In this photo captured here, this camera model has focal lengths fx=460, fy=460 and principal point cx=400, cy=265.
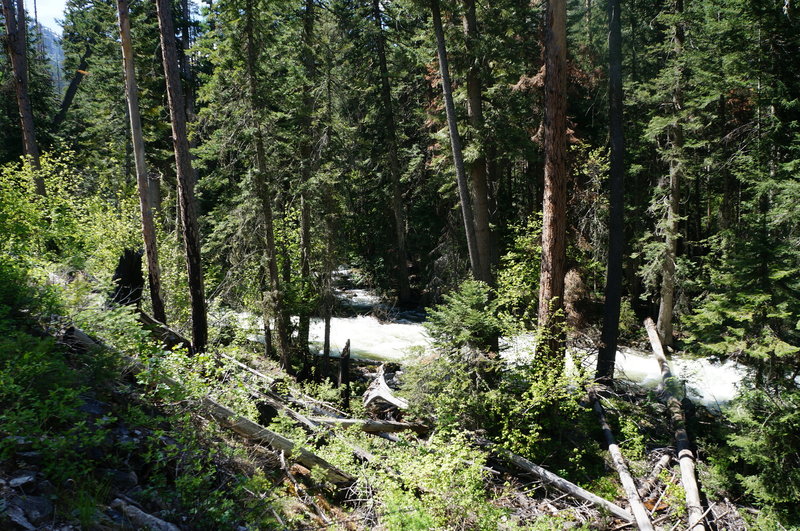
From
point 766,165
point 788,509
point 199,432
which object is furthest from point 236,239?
point 766,165

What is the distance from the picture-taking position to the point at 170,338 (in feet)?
28.9

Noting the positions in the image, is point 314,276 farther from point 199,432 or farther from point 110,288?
point 199,432

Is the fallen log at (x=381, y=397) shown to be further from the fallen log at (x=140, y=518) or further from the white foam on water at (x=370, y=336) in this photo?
the fallen log at (x=140, y=518)

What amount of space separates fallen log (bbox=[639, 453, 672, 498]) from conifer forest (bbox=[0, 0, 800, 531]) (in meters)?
0.08

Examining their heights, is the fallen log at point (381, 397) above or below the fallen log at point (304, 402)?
below

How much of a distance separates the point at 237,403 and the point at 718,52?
16069 millimetres

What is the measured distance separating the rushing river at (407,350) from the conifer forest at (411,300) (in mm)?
173

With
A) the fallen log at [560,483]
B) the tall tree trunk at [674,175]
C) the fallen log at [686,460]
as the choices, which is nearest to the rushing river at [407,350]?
the fallen log at [686,460]

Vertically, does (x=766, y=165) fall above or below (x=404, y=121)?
below

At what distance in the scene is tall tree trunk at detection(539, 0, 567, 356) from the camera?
28.8 ft

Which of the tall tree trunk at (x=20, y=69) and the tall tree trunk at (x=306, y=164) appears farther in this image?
the tall tree trunk at (x=306, y=164)

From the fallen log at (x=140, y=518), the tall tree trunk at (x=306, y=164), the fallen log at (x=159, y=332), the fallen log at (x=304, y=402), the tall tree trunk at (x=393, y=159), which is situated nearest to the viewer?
the fallen log at (x=140, y=518)

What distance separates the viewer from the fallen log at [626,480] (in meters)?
6.70

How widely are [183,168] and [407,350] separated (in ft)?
23.4
